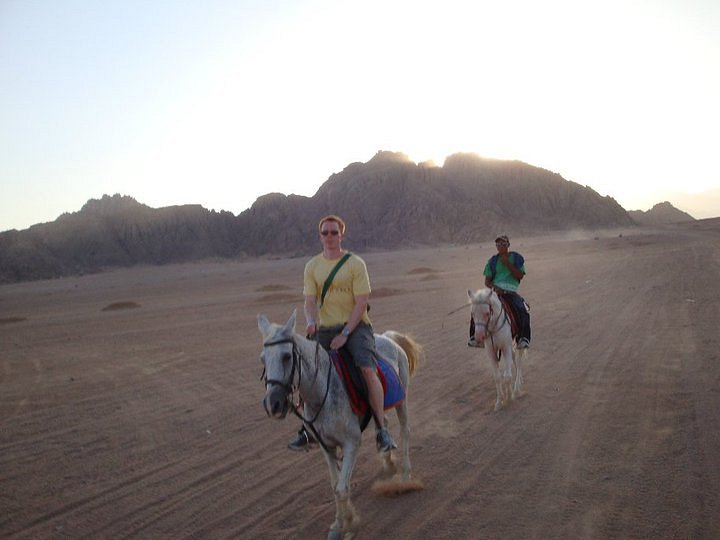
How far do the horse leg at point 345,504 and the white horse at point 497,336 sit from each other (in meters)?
4.20

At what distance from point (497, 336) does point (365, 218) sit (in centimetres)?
11981

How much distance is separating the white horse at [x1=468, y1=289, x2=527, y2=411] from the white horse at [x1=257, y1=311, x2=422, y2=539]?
409cm

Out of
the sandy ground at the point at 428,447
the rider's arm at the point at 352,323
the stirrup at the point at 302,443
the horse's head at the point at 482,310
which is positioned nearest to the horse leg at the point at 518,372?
the sandy ground at the point at 428,447

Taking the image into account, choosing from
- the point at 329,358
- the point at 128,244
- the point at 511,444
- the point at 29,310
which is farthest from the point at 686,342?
the point at 128,244

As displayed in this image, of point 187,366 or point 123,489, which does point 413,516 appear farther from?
point 187,366

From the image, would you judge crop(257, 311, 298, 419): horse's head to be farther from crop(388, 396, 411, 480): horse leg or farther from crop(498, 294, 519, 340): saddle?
crop(498, 294, 519, 340): saddle

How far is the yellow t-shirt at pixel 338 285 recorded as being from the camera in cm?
547

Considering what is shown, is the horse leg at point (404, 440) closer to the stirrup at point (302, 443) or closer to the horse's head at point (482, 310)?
the stirrup at point (302, 443)

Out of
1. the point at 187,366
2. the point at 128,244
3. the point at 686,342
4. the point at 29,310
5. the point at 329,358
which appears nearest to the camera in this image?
the point at 329,358

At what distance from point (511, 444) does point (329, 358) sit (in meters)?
3.50

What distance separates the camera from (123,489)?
695 cm

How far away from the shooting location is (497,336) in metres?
9.34

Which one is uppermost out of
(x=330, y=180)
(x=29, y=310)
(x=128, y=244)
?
(x=330, y=180)

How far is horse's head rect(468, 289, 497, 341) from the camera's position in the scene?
895 cm
